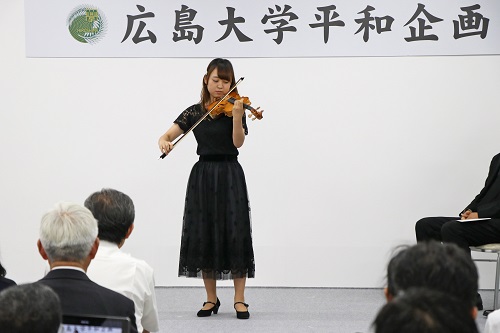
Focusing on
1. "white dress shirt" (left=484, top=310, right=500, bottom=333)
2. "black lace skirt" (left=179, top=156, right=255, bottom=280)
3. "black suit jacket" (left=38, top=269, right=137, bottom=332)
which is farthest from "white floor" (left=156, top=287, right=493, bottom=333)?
"black suit jacket" (left=38, top=269, right=137, bottom=332)

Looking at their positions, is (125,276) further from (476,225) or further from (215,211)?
(476,225)

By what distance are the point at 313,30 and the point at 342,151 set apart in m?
0.80

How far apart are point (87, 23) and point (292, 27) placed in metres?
1.32

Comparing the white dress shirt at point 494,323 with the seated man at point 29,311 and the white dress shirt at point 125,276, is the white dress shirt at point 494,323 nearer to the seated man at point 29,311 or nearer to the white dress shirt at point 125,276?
the white dress shirt at point 125,276

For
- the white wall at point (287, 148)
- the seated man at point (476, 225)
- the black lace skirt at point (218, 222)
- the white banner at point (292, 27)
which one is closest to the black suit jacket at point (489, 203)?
the seated man at point (476, 225)

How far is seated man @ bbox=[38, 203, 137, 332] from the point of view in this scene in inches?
72.6

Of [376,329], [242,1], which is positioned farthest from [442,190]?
[376,329]

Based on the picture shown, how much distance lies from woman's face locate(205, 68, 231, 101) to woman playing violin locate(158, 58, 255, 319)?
0.20 ft

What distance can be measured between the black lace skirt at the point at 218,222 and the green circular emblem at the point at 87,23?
1.43 m

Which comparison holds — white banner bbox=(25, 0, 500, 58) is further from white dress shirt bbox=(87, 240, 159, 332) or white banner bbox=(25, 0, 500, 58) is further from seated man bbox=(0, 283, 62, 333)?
seated man bbox=(0, 283, 62, 333)

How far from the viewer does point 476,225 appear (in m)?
4.26

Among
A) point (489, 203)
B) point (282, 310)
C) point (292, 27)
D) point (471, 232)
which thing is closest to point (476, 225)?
point (471, 232)

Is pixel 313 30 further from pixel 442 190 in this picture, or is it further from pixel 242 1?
pixel 442 190

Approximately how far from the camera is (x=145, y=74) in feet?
16.6
